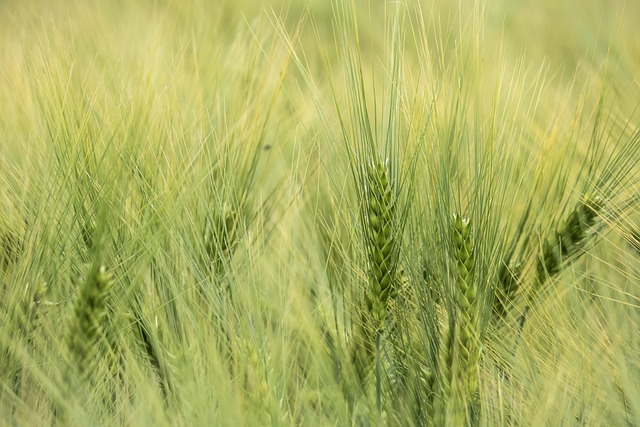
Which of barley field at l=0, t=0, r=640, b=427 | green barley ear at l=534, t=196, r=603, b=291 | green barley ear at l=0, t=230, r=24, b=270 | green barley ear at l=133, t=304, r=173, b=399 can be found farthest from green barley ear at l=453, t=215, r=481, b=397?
green barley ear at l=0, t=230, r=24, b=270

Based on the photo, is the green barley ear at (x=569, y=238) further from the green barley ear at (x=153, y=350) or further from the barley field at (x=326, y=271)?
the green barley ear at (x=153, y=350)

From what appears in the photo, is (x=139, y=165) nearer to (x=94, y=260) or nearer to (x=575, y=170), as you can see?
(x=94, y=260)

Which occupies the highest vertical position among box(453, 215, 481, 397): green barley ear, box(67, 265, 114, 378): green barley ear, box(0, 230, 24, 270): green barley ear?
box(453, 215, 481, 397): green barley ear

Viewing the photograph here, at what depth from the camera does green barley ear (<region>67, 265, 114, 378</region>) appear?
63 centimetres

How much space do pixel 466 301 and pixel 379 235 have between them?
90 millimetres

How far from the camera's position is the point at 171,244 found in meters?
0.73

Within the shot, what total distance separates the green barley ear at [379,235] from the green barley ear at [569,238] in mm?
167

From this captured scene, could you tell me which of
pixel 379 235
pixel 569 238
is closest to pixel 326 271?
pixel 379 235

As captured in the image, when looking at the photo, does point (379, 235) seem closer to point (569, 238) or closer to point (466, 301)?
point (466, 301)

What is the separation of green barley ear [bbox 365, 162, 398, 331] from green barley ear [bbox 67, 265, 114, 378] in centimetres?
22

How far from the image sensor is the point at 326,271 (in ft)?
2.51

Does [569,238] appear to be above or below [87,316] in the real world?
above

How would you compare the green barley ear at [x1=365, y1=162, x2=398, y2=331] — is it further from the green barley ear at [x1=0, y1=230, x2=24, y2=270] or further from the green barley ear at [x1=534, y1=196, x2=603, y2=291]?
the green barley ear at [x1=0, y1=230, x2=24, y2=270]

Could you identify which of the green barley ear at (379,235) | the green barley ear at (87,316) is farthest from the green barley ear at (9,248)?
the green barley ear at (379,235)
